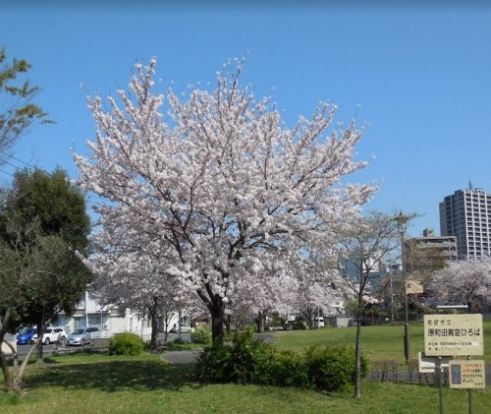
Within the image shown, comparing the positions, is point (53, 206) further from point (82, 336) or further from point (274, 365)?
point (82, 336)

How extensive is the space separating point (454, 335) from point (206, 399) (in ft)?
17.2

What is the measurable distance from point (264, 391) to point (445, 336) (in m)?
4.93

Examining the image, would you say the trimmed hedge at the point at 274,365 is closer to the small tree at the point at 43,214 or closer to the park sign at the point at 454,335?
the small tree at the point at 43,214

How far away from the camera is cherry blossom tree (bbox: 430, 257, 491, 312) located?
7581 centimetres

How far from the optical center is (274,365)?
568 inches

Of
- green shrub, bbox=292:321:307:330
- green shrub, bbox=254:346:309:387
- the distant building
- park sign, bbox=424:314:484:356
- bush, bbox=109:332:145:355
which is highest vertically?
the distant building

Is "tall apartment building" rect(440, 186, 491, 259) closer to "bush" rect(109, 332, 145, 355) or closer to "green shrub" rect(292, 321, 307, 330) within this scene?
"green shrub" rect(292, 321, 307, 330)

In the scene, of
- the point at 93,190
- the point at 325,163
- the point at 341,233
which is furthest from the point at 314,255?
the point at 93,190

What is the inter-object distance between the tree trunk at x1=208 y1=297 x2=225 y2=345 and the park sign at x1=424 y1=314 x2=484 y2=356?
6.84m

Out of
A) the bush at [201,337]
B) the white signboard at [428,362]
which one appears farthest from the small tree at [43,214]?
the bush at [201,337]

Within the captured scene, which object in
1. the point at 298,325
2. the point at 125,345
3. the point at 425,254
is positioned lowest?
the point at 298,325

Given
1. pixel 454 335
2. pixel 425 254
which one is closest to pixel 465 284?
pixel 425 254

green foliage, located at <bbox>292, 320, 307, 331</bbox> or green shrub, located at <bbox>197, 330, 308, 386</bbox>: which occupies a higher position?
green shrub, located at <bbox>197, 330, 308, 386</bbox>

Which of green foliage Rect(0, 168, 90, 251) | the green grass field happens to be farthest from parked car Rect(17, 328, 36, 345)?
the green grass field
